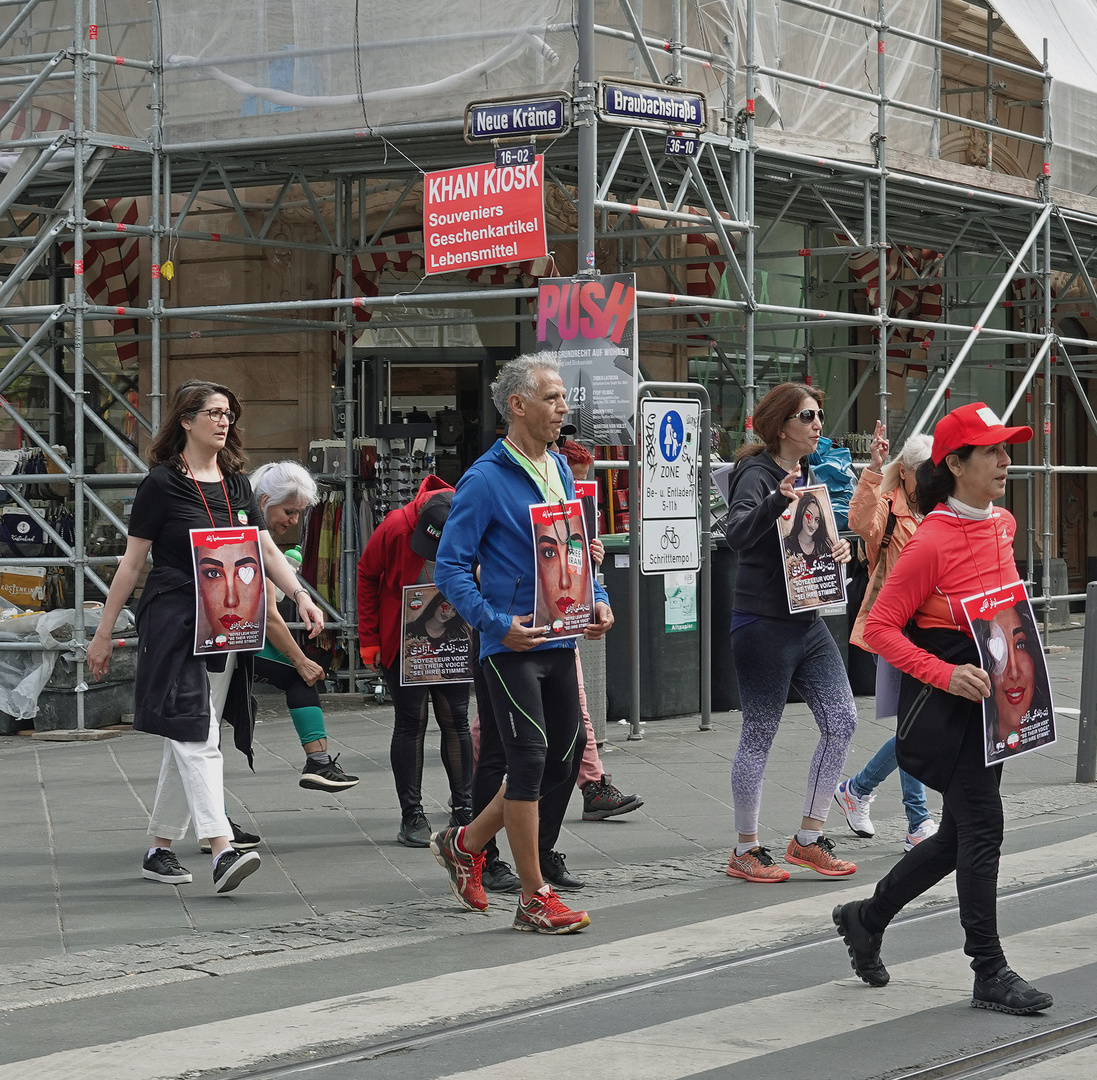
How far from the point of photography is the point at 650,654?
11.3m

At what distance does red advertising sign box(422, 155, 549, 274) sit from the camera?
394 inches

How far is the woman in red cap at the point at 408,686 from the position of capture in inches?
293

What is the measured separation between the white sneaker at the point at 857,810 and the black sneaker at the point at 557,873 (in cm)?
159

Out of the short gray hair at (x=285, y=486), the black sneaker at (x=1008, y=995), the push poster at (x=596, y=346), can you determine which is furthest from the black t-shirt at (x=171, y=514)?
the push poster at (x=596, y=346)

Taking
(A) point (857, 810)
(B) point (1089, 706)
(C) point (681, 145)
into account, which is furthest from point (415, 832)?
(C) point (681, 145)

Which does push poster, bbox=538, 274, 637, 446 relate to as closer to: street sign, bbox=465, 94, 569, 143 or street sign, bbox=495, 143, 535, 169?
street sign, bbox=495, 143, 535, 169

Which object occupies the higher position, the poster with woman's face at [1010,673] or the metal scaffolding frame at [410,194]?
the metal scaffolding frame at [410,194]

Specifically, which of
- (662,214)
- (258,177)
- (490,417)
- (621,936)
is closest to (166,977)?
(621,936)

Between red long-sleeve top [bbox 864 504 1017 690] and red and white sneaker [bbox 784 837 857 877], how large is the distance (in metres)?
2.06

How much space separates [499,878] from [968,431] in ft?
9.08

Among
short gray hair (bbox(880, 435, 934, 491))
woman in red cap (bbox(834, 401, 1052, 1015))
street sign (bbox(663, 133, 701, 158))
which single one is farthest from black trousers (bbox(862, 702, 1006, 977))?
street sign (bbox(663, 133, 701, 158))

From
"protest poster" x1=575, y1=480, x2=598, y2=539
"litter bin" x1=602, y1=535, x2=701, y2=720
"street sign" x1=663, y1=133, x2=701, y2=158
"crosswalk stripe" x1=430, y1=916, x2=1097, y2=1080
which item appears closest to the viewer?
"crosswalk stripe" x1=430, y1=916, x2=1097, y2=1080

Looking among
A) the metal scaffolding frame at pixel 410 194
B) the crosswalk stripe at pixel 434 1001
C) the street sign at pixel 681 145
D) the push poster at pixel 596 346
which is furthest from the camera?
the metal scaffolding frame at pixel 410 194

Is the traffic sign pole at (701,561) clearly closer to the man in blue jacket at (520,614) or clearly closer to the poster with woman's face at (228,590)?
the poster with woman's face at (228,590)
